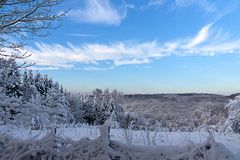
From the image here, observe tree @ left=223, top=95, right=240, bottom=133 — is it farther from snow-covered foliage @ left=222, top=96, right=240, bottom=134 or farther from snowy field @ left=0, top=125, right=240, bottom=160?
snowy field @ left=0, top=125, right=240, bottom=160

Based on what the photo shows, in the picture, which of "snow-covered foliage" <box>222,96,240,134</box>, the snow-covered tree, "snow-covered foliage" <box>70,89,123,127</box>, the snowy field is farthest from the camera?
"snow-covered foliage" <box>70,89,123,127</box>

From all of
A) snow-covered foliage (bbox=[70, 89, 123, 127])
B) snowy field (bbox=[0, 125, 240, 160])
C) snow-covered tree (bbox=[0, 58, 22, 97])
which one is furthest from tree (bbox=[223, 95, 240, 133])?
snow-covered foliage (bbox=[70, 89, 123, 127])

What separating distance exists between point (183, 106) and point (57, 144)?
203 feet

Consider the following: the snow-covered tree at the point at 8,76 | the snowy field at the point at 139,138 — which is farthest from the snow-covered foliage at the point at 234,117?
the snow-covered tree at the point at 8,76

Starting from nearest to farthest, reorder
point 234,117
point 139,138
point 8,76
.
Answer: point 8,76, point 139,138, point 234,117

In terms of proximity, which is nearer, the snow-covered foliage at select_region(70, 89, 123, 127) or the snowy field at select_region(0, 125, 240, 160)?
the snowy field at select_region(0, 125, 240, 160)

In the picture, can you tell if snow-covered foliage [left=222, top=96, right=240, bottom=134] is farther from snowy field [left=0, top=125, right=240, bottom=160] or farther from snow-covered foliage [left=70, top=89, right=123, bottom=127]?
snow-covered foliage [left=70, top=89, right=123, bottom=127]

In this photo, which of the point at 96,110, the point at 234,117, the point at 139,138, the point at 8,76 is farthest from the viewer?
the point at 96,110

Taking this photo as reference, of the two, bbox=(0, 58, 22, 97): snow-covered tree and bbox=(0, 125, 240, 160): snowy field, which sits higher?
bbox=(0, 58, 22, 97): snow-covered tree

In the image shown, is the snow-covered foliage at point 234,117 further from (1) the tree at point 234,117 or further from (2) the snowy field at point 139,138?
(2) the snowy field at point 139,138

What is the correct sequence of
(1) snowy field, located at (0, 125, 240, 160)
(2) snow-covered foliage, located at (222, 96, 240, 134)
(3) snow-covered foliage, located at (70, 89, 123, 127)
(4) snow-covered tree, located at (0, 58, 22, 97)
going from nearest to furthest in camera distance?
1. (1) snowy field, located at (0, 125, 240, 160)
2. (4) snow-covered tree, located at (0, 58, 22, 97)
3. (2) snow-covered foliage, located at (222, 96, 240, 134)
4. (3) snow-covered foliage, located at (70, 89, 123, 127)

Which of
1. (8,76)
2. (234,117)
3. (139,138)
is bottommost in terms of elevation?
(139,138)

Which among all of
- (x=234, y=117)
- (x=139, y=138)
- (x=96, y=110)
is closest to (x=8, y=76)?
(x=139, y=138)

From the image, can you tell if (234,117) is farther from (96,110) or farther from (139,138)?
(96,110)
